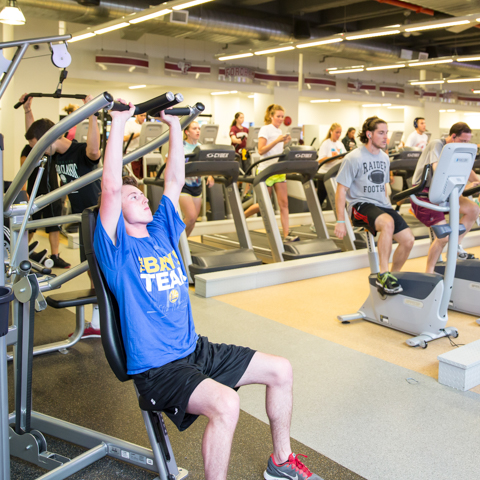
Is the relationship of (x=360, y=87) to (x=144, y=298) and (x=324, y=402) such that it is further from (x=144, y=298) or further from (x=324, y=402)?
(x=144, y=298)

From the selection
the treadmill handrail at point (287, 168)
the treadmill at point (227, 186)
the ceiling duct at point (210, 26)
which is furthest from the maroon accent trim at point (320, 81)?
the treadmill at point (227, 186)

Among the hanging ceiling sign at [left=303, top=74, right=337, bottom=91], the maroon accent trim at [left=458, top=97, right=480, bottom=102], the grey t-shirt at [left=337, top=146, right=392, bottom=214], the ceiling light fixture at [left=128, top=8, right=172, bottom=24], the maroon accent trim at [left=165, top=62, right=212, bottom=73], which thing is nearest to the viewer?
the grey t-shirt at [left=337, top=146, right=392, bottom=214]

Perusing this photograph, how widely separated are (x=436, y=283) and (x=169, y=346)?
216cm

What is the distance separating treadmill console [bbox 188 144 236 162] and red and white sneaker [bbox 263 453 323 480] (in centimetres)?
328

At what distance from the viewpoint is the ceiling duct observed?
8.27m

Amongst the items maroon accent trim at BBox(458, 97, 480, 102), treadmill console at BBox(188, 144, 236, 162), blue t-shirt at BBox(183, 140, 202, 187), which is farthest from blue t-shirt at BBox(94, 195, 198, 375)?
maroon accent trim at BBox(458, 97, 480, 102)

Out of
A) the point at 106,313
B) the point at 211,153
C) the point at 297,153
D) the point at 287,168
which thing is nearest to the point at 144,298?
the point at 106,313

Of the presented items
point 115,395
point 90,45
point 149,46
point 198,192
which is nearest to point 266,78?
point 149,46

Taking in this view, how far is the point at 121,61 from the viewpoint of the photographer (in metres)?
11.6

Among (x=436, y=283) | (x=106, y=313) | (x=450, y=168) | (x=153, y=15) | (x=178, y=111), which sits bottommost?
(x=436, y=283)

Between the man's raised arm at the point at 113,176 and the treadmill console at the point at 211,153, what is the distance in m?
3.03

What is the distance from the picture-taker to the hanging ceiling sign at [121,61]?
11336mm

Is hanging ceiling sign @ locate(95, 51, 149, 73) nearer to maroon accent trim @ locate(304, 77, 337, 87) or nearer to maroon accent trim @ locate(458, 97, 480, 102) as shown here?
maroon accent trim @ locate(304, 77, 337, 87)

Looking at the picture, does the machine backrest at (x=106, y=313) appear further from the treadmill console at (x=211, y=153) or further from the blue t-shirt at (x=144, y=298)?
the treadmill console at (x=211, y=153)
